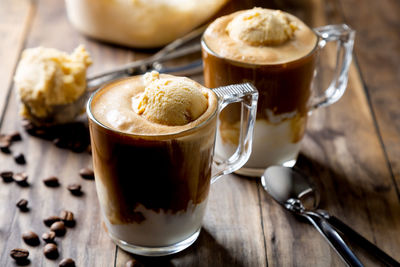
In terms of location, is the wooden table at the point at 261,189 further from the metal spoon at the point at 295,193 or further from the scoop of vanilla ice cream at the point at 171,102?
the scoop of vanilla ice cream at the point at 171,102

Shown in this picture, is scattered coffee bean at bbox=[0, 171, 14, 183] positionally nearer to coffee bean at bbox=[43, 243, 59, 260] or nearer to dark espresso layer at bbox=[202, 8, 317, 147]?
coffee bean at bbox=[43, 243, 59, 260]

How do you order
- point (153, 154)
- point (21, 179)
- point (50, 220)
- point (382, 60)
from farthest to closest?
point (382, 60)
point (21, 179)
point (50, 220)
point (153, 154)

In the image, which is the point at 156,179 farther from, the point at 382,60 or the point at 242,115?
the point at 382,60

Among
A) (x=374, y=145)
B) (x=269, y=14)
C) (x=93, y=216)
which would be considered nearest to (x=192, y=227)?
(x=93, y=216)

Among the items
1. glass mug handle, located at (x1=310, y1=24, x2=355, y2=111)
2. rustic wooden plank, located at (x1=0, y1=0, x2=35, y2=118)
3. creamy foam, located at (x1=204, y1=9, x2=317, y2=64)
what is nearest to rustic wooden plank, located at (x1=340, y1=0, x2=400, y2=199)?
glass mug handle, located at (x1=310, y1=24, x2=355, y2=111)

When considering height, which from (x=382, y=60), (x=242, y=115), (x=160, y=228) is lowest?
(x=382, y=60)

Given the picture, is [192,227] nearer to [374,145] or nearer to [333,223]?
[333,223]

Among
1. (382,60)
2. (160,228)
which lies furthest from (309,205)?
(382,60)
